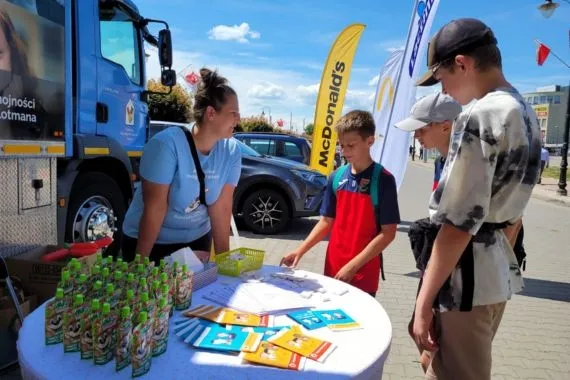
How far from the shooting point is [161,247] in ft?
8.23

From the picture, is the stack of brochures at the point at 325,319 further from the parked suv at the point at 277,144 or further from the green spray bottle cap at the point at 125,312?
the parked suv at the point at 277,144

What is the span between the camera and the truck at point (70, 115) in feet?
10.9

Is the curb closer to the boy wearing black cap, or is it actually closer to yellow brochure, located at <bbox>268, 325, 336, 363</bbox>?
the boy wearing black cap

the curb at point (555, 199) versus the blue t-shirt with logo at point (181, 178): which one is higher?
the blue t-shirt with logo at point (181, 178)

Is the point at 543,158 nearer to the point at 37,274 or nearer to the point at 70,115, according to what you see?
the point at 70,115

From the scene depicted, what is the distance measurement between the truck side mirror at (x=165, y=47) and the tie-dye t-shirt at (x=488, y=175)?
444 centimetres

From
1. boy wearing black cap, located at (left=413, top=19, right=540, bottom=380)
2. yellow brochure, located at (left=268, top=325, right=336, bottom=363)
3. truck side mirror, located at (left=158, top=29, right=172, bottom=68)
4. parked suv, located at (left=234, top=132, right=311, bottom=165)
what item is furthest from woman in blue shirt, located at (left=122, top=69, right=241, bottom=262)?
parked suv, located at (left=234, top=132, right=311, bottom=165)

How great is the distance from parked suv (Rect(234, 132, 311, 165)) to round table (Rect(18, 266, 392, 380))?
8.97 metres

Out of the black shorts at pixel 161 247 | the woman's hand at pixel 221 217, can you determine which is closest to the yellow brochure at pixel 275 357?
the black shorts at pixel 161 247

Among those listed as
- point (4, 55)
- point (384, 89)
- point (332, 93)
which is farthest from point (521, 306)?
point (332, 93)

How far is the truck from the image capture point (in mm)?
3330

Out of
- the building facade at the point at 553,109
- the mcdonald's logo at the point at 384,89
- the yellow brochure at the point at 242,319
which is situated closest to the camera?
the yellow brochure at the point at 242,319

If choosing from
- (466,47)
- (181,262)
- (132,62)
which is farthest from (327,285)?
(132,62)

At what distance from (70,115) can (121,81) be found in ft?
3.95
